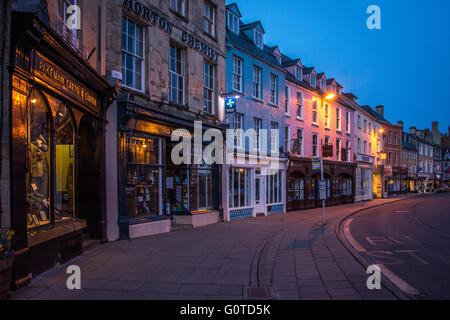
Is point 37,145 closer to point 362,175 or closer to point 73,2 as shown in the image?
point 73,2

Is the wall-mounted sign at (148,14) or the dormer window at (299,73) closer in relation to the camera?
the wall-mounted sign at (148,14)

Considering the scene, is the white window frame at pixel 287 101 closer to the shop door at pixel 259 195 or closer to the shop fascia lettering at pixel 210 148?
the shop fascia lettering at pixel 210 148

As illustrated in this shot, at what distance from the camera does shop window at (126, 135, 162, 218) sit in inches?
425

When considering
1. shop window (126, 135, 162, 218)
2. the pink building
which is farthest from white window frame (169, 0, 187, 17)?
the pink building

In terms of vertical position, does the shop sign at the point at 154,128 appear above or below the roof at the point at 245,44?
below

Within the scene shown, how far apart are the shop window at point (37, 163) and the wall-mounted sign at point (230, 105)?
936 centimetres

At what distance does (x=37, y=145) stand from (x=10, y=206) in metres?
1.63

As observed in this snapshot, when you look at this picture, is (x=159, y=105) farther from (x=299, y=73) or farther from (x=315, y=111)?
(x=315, y=111)

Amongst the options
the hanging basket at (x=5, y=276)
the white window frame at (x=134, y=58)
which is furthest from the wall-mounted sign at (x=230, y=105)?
the hanging basket at (x=5, y=276)

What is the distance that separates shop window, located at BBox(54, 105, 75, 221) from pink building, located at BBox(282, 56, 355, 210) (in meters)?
15.6

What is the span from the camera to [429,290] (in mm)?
5684

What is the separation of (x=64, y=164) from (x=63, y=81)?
211 centimetres

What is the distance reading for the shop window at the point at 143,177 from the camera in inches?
425
